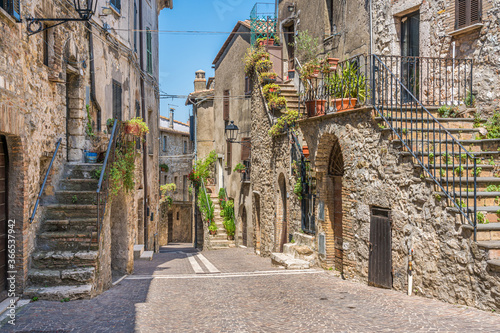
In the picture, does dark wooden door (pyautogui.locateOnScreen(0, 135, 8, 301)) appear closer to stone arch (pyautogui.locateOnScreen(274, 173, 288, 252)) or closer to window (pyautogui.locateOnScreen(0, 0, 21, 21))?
window (pyautogui.locateOnScreen(0, 0, 21, 21))

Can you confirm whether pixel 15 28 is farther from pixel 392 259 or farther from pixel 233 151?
pixel 233 151

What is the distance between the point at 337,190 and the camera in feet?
36.9

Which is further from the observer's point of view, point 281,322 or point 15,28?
point 15,28

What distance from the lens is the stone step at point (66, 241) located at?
7.86 meters

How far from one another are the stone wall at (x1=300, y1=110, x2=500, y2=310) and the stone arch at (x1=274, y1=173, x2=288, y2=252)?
14.0 ft

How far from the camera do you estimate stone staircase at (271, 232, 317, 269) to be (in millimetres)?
11344

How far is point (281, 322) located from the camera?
20.7 ft

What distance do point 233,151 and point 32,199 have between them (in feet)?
55.7

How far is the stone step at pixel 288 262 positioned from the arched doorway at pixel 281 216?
9.86 feet

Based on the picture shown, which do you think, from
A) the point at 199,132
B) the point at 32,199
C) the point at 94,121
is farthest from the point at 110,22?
the point at 199,132

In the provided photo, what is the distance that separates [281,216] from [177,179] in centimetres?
2437

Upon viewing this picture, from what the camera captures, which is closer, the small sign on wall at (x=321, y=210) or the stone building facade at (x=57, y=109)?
the stone building facade at (x=57, y=109)

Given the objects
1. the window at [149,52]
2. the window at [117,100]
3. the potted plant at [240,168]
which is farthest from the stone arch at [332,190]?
the window at [149,52]

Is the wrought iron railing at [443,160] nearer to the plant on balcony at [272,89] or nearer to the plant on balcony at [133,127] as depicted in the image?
the plant on balcony at [133,127]
